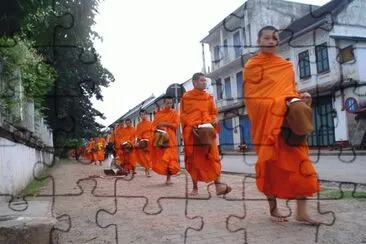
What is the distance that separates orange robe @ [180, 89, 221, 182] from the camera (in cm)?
822

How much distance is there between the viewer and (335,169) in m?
12.6

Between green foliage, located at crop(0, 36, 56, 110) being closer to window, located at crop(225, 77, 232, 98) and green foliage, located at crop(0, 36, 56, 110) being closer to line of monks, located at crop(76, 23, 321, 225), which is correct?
line of monks, located at crop(76, 23, 321, 225)

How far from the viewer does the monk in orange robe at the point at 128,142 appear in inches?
677

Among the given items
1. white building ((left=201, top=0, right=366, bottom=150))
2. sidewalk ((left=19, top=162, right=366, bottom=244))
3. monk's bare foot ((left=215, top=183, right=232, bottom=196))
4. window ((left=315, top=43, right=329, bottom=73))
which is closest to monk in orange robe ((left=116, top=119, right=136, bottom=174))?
white building ((left=201, top=0, right=366, bottom=150))

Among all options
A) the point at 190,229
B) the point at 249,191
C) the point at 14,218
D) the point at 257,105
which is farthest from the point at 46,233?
the point at 249,191

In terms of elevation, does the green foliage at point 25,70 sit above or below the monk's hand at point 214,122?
above

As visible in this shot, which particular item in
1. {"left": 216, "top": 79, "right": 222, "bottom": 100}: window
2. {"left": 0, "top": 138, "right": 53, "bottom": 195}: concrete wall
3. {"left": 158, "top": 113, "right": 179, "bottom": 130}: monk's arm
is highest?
{"left": 216, "top": 79, "right": 222, "bottom": 100}: window

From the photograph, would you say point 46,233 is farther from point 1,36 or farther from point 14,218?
point 1,36

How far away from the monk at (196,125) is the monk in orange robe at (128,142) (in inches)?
340

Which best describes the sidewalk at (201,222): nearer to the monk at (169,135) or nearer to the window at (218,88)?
the monk at (169,135)

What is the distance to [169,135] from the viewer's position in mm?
11992
